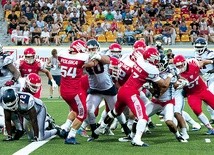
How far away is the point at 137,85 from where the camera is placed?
9.47 metres

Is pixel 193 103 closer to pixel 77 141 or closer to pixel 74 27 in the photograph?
pixel 77 141

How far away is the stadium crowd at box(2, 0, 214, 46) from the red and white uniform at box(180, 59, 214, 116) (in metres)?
11.6

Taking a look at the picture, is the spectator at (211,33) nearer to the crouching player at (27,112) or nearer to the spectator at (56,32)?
the spectator at (56,32)

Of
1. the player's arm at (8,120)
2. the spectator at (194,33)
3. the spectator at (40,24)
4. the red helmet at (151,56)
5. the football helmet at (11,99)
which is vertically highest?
the red helmet at (151,56)

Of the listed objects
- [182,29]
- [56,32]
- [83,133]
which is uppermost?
[83,133]

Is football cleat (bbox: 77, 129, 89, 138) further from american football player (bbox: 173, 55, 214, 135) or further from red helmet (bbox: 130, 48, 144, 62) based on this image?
american football player (bbox: 173, 55, 214, 135)

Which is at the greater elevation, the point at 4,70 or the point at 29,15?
the point at 4,70

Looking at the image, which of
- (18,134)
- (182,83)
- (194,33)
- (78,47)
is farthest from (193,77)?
(194,33)

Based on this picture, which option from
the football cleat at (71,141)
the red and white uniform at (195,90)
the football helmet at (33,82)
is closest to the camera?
the football cleat at (71,141)

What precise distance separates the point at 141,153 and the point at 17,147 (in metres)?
1.87

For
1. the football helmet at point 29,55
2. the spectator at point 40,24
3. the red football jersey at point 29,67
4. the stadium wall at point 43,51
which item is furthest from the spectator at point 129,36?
the football helmet at point 29,55

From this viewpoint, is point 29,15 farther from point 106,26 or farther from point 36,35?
point 106,26

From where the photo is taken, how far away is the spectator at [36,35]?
22.9 m

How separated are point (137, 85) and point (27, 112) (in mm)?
1679
